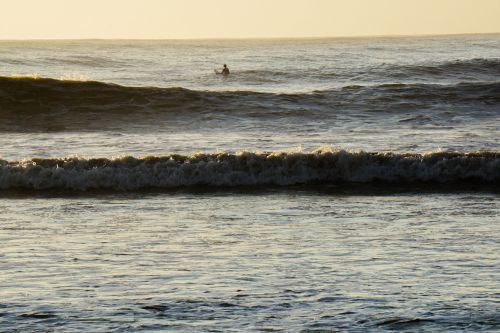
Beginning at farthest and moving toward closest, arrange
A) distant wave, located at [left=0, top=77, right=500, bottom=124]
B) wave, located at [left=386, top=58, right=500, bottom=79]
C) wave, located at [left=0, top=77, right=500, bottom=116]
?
wave, located at [left=386, top=58, right=500, bottom=79], wave, located at [left=0, top=77, right=500, bottom=116], distant wave, located at [left=0, top=77, right=500, bottom=124]

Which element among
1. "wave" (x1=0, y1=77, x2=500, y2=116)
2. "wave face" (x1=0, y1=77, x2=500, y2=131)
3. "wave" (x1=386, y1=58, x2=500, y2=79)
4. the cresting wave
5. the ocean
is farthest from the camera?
"wave" (x1=386, y1=58, x2=500, y2=79)

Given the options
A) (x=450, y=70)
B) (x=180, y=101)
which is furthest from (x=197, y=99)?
(x=450, y=70)

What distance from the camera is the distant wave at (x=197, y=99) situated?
30984 millimetres

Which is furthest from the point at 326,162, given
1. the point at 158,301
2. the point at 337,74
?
the point at 337,74

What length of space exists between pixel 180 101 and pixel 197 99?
467 millimetres

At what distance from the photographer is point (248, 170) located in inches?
741

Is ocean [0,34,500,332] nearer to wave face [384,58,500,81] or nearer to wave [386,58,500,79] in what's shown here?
wave face [384,58,500,81]

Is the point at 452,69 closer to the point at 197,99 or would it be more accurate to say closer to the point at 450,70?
the point at 450,70

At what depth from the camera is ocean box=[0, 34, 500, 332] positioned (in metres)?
9.58

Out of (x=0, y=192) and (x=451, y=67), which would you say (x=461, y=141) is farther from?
(x=451, y=67)

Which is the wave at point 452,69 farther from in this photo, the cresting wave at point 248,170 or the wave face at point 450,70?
the cresting wave at point 248,170

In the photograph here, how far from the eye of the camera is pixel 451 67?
48062mm

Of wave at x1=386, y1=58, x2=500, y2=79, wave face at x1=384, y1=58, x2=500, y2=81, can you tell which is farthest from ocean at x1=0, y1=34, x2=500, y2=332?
wave at x1=386, y1=58, x2=500, y2=79

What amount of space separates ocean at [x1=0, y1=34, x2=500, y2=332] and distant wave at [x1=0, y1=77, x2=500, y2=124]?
0.08 m
